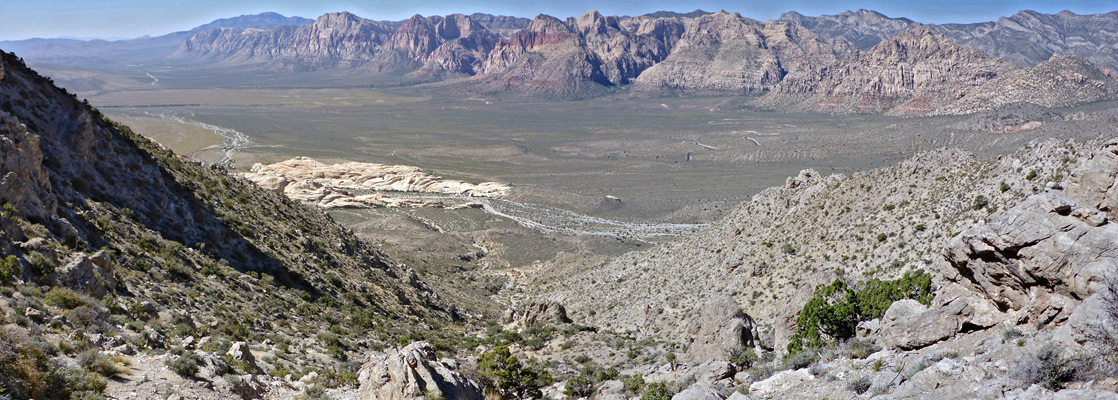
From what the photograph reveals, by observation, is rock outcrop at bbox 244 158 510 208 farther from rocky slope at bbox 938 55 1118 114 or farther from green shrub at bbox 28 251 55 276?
rocky slope at bbox 938 55 1118 114

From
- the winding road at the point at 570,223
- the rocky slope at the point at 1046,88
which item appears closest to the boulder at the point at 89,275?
the winding road at the point at 570,223

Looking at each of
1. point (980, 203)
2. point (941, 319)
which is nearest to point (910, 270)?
point (980, 203)

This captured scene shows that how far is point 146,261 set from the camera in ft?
66.2

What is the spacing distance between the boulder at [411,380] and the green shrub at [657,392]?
3.96 meters

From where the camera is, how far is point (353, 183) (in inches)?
3807

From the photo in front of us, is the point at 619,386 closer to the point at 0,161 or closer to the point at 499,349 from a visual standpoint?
the point at 499,349

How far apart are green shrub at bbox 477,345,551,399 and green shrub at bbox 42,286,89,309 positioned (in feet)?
32.3

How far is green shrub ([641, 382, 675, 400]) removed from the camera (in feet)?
44.3

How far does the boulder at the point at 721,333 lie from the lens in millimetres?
18250

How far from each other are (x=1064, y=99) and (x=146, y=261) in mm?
212289

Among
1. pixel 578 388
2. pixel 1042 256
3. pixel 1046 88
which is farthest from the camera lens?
pixel 1046 88

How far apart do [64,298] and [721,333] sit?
17.2m

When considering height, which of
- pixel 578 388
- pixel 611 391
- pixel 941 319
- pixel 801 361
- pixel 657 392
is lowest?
pixel 578 388

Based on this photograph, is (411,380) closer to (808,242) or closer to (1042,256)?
(1042,256)
